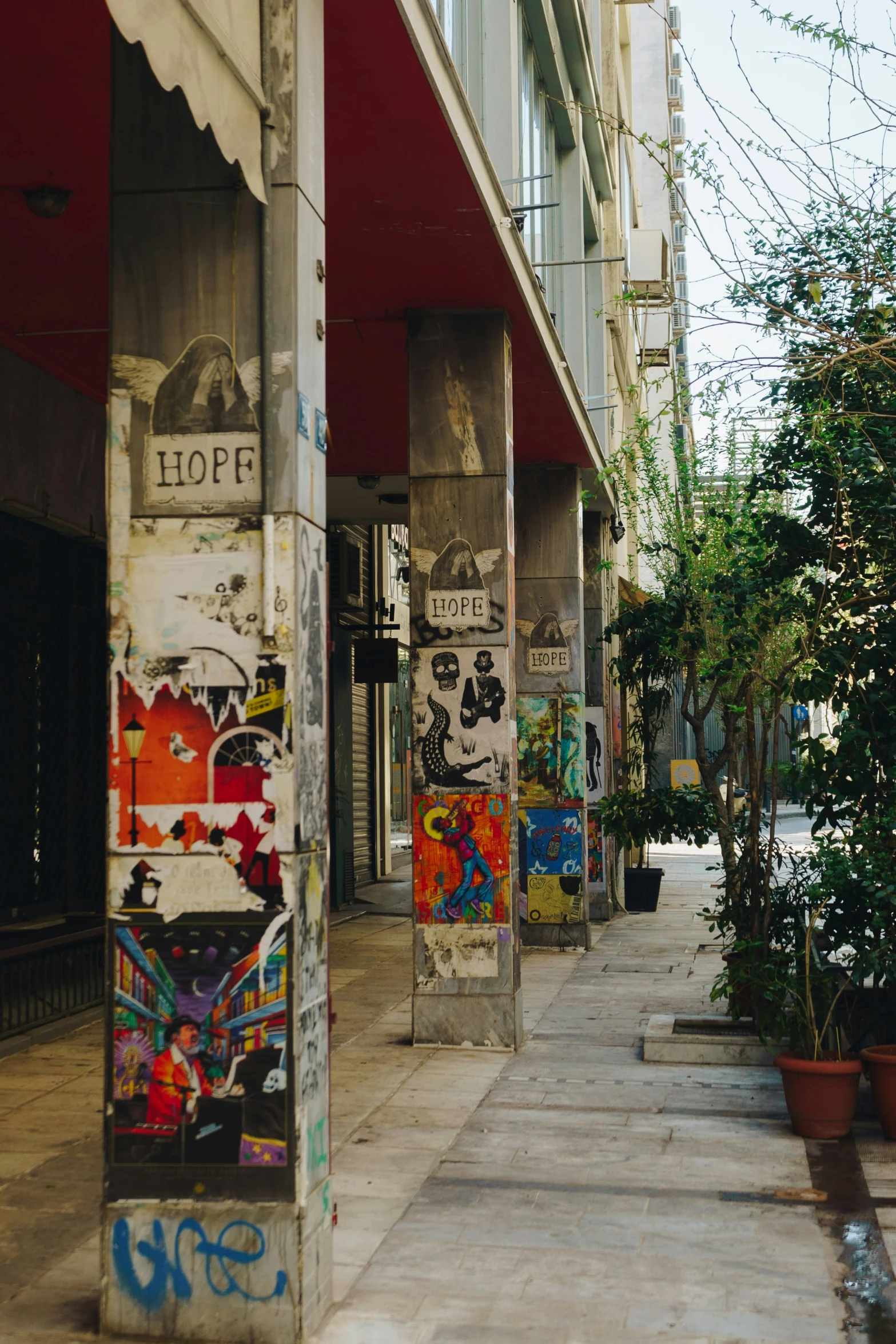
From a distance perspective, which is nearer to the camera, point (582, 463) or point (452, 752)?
point (452, 752)

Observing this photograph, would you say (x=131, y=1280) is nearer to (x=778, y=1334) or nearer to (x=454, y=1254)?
(x=454, y=1254)

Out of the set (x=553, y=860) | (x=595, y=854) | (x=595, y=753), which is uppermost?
(x=595, y=753)

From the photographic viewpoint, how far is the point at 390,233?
786cm

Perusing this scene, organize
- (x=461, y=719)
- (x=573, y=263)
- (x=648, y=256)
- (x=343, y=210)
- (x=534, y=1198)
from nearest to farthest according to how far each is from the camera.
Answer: (x=534, y=1198)
(x=343, y=210)
(x=461, y=719)
(x=573, y=263)
(x=648, y=256)

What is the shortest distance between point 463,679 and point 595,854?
7333mm

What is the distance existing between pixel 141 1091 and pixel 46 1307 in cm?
90

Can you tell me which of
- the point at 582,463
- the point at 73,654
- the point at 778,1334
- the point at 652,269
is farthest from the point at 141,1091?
the point at 652,269

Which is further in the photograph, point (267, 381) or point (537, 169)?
point (537, 169)

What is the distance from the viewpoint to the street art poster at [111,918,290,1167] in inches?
176

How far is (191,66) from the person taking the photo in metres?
3.88

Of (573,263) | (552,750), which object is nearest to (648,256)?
(552,750)

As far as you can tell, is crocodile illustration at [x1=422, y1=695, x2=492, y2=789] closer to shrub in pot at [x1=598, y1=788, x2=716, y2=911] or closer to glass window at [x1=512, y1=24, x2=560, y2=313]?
shrub in pot at [x1=598, y1=788, x2=716, y2=911]

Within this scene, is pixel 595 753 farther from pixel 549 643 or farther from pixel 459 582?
pixel 459 582

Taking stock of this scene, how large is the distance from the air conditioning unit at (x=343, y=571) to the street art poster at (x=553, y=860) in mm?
5489
